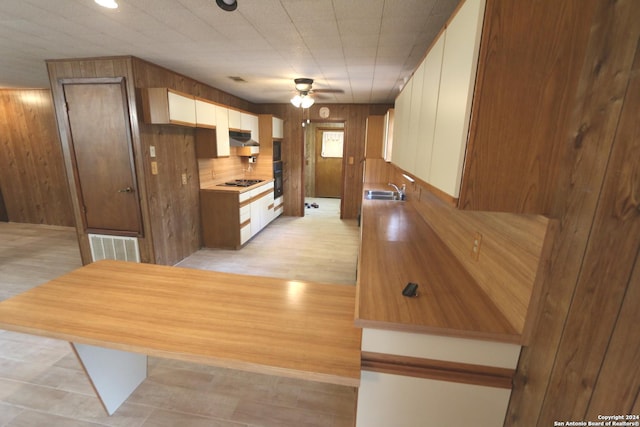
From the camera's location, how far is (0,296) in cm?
291

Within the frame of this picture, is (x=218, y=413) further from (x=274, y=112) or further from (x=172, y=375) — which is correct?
(x=274, y=112)

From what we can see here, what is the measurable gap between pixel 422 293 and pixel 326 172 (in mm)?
7564

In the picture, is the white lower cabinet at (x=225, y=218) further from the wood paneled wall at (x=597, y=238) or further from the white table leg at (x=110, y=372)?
the wood paneled wall at (x=597, y=238)

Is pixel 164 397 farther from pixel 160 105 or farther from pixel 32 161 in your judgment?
pixel 32 161

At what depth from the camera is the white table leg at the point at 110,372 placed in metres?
1.60

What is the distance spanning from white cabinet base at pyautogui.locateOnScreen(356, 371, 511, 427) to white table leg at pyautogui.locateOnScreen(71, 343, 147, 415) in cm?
150

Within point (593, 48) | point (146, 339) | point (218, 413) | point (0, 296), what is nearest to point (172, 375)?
point (218, 413)

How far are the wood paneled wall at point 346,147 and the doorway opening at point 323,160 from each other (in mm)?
1971

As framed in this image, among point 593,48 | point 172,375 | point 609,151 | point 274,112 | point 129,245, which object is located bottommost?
point 172,375

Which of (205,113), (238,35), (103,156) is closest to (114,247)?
(103,156)

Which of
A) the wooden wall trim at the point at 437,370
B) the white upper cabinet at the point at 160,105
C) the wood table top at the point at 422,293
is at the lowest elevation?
the wooden wall trim at the point at 437,370

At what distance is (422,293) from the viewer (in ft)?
4.56

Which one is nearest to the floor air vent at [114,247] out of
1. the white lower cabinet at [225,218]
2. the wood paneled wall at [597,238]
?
the white lower cabinet at [225,218]

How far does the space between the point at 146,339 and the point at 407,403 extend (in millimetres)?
1157
